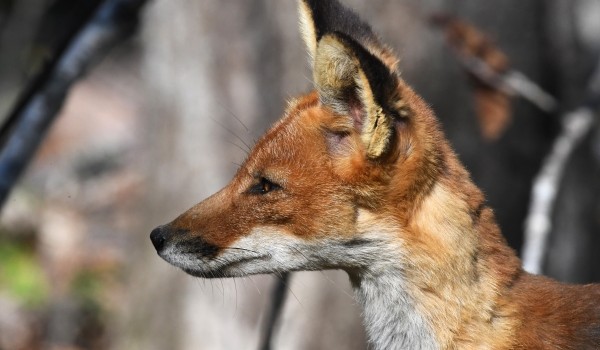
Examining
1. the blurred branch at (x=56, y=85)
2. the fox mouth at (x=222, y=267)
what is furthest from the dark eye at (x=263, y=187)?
the blurred branch at (x=56, y=85)

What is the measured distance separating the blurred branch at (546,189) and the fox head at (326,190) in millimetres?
1815

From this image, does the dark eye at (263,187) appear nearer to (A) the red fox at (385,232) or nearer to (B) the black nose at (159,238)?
(A) the red fox at (385,232)

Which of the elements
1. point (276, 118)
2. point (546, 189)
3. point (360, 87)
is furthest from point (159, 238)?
point (276, 118)

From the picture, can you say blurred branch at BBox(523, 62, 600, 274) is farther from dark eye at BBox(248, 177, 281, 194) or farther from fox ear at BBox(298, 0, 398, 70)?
dark eye at BBox(248, 177, 281, 194)

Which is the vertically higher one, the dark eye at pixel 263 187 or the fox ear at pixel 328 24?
the fox ear at pixel 328 24

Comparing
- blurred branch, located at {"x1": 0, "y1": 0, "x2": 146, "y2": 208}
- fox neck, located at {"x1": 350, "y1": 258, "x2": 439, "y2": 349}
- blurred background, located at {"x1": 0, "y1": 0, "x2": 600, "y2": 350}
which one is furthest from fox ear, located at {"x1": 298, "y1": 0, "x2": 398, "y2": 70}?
blurred background, located at {"x1": 0, "y1": 0, "x2": 600, "y2": 350}

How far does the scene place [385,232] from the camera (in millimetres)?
4625

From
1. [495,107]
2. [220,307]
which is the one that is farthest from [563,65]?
[220,307]

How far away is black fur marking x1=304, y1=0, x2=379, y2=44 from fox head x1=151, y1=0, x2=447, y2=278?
1.61ft

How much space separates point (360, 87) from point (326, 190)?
581mm

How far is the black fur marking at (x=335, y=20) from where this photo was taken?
514 centimetres

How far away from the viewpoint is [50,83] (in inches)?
213

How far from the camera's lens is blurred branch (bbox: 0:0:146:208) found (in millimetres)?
5281

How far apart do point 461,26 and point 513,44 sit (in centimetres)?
265
